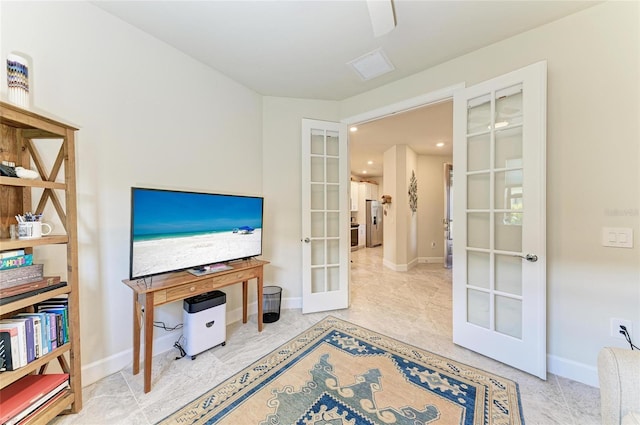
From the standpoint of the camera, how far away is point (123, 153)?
5.85ft

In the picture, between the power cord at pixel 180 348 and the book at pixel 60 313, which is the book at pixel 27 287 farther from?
the power cord at pixel 180 348

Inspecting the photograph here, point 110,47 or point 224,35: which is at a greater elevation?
point 224,35

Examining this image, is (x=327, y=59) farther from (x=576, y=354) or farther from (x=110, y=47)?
(x=576, y=354)

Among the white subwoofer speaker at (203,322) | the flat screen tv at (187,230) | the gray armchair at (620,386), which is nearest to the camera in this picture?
the gray armchair at (620,386)

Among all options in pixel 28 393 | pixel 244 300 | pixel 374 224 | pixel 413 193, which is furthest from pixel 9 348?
pixel 374 224

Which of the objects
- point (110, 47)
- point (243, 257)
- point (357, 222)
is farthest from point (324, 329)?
point (357, 222)

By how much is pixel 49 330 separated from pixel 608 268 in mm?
3412

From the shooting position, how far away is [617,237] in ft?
5.04

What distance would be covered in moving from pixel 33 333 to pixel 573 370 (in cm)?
334

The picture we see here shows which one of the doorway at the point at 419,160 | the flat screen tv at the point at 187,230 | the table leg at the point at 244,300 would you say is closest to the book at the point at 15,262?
the flat screen tv at the point at 187,230

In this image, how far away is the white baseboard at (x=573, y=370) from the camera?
5.28 feet

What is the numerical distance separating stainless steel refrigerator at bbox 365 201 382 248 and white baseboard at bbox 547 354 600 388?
583 centimetres

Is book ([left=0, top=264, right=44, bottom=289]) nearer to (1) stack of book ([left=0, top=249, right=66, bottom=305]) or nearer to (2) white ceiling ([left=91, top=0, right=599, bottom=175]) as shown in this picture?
(1) stack of book ([left=0, top=249, right=66, bottom=305])

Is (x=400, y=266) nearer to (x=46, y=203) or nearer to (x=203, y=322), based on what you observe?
(x=203, y=322)
